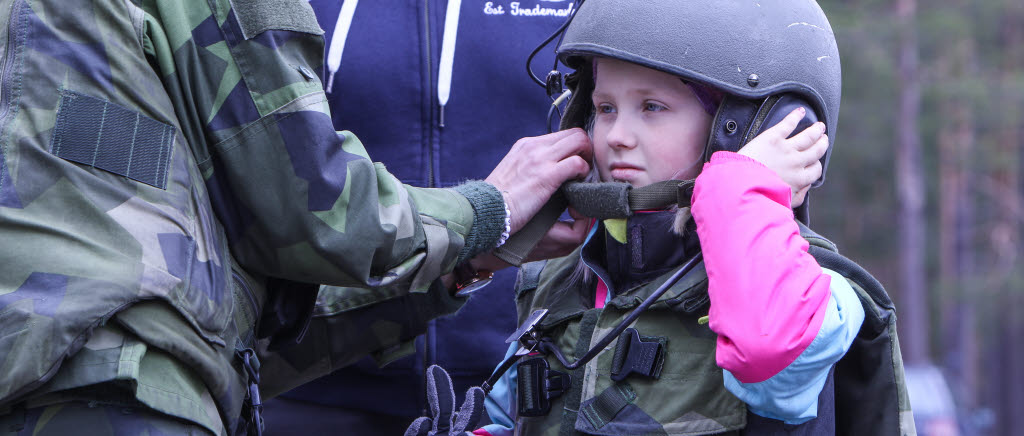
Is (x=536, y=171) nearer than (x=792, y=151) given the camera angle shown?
No

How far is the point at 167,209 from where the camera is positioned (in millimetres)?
1906

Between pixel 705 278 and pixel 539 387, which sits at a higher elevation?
pixel 705 278

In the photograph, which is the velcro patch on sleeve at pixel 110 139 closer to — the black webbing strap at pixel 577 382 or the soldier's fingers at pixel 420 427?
the soldier's fingers at pixel 420 427

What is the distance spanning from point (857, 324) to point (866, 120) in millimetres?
23888

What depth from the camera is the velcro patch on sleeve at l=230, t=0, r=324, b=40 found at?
206 cm

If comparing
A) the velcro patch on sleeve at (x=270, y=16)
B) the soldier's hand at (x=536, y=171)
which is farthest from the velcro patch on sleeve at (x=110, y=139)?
the soldier's hand at (x=536, y=171)

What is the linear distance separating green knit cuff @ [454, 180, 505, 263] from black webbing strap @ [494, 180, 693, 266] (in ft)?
0.37

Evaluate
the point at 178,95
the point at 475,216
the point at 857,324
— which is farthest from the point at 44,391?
the point at 857,324

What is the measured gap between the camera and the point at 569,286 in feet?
9.07

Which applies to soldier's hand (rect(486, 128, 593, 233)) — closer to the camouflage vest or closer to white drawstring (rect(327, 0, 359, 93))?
the camouflage vest

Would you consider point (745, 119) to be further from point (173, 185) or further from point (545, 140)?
point (173, 185)

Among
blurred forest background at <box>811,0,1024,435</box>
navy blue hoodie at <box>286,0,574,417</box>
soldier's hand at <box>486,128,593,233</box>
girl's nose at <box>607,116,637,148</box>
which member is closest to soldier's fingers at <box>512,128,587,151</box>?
soldier's hand at <box>486,128,593,233</box>

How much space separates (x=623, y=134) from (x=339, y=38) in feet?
3.16

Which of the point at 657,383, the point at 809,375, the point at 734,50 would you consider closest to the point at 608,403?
the point at 657,383
